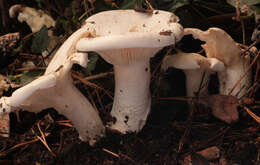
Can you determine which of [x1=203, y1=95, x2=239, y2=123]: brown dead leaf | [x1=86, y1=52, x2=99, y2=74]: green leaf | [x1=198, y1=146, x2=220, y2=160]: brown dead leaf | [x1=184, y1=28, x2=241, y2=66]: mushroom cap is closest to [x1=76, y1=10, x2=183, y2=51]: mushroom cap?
[x1=184, y1=28, x2=241, y2=66]: mushroom cap

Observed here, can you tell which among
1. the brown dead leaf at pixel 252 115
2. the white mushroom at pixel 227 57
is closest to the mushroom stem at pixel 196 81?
the white mushroom at pixel 227 57

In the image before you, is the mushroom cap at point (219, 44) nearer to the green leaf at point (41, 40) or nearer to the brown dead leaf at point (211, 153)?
the brown dead leaf at point (211, 153)

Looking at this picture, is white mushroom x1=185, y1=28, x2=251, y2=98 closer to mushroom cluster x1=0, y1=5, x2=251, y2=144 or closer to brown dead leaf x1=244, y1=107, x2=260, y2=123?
mushroom cluster x1=0, y1=5, x2=251, y2=144

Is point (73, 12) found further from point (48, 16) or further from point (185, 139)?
point (185, 139)

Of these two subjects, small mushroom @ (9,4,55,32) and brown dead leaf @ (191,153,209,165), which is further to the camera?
small mushroom @ (9,4,55,32)

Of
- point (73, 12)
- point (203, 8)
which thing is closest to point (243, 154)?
point (203, 8)

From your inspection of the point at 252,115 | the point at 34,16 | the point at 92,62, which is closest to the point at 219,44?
the point at 252,115
